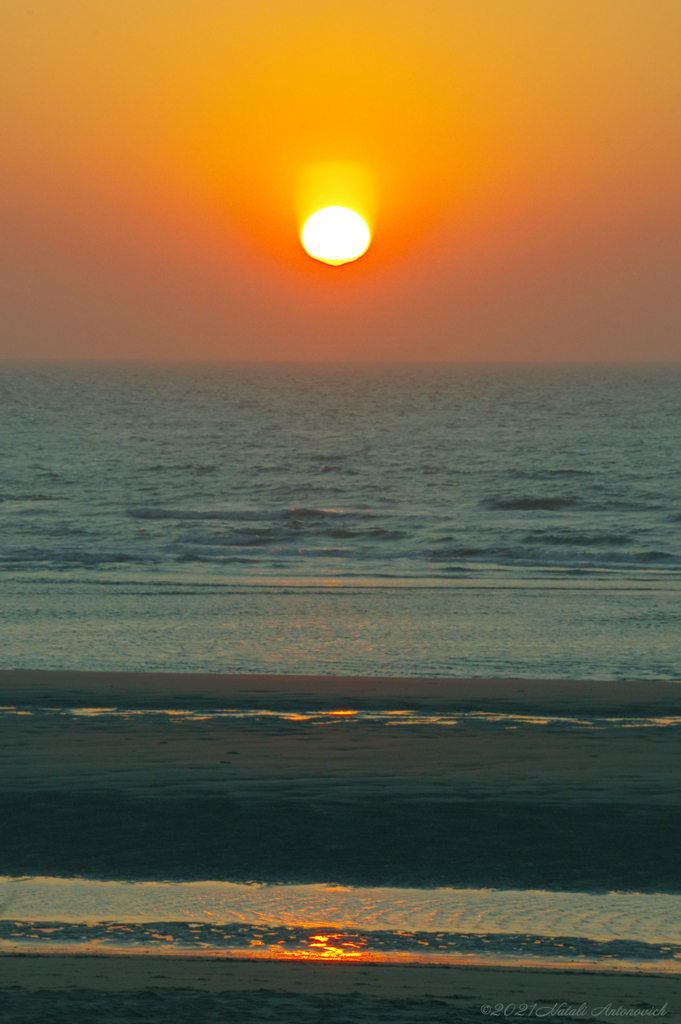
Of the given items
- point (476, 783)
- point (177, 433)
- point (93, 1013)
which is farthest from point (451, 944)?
point (177, 433)

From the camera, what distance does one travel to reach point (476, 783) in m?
8.89

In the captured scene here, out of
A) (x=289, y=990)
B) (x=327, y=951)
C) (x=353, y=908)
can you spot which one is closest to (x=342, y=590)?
(x=353, y=908)

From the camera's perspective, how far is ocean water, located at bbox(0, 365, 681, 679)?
15625mm

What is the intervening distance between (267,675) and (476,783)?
506cm

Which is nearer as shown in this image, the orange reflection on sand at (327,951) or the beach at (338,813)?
the beach at (338,813)

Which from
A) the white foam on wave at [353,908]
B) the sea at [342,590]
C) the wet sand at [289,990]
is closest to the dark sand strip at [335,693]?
the sea at [342,590]

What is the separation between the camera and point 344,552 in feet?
94.1

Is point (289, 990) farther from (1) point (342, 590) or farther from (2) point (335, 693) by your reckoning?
(1) point (342, 590)

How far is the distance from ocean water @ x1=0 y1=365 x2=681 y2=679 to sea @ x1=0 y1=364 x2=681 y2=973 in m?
Answer: 0.11

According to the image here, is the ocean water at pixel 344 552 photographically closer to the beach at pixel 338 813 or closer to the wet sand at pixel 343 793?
the beach at pixel 338 813

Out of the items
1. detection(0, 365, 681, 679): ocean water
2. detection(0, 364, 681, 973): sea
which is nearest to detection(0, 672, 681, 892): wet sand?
detection(0, 364, 681, 973): sea

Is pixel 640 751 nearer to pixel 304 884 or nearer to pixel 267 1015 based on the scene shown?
pixel 304 884

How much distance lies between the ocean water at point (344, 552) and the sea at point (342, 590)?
11cm

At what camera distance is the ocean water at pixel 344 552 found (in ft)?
51.3
